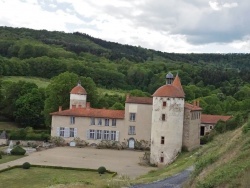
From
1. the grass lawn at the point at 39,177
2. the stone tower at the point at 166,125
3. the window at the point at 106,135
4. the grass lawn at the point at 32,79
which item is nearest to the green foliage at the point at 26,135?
the window at the point at 106,135

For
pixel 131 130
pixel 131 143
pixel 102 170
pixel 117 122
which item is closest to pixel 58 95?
pixel 117 122

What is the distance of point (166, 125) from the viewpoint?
46.3m

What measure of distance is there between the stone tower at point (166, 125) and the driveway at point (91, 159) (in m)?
2.64

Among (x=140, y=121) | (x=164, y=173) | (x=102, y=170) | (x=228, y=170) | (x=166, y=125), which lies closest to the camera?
(x=228, y=170)

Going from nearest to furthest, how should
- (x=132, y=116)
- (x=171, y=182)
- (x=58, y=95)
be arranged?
(x=171, y=182) → (x=132, y=116) → (x=58, y=95)

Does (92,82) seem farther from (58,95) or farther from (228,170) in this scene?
(228,170)

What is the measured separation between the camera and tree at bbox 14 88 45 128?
71688mm

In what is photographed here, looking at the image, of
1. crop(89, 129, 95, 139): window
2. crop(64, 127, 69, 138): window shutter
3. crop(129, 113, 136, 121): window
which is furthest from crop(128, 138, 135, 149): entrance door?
crop(64, 127, 69, 138): window shutter

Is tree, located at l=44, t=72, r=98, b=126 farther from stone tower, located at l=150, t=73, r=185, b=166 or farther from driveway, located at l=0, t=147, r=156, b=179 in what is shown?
stone tower, located at l=150, t=73, r=185, b=166

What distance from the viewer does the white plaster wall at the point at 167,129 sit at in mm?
45969

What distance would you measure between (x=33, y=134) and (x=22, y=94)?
18.9 meters

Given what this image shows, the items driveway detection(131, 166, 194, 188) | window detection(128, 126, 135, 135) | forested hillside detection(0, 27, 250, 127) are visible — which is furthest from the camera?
forested hillside detection(0, 27, 250, 127)

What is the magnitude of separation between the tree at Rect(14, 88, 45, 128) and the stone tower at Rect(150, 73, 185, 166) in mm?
30473

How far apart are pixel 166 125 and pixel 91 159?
8.66 m
